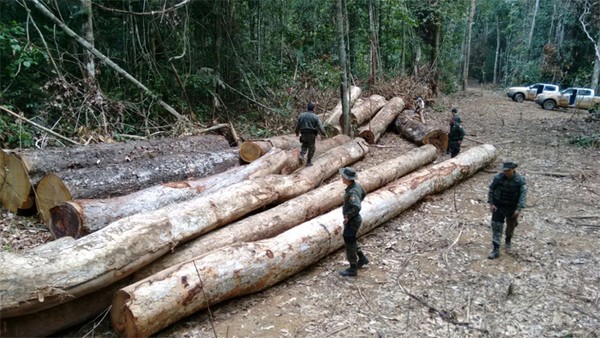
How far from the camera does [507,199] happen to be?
6316 mm

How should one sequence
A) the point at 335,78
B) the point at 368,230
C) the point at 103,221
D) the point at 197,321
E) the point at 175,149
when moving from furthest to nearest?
the point at 335,78
the point at 175,149
the point at 368,230
the point at 103,221
the point at 197,321

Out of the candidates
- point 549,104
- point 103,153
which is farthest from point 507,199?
point 549,104

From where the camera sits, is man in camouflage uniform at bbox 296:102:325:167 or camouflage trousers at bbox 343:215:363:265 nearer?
camouflage trousers at bbox 343:215:363:265

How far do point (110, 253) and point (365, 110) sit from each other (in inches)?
A: 451

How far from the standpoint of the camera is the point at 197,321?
4.90 metres

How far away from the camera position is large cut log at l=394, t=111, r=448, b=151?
12.9 metres

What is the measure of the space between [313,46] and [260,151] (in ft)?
39.9

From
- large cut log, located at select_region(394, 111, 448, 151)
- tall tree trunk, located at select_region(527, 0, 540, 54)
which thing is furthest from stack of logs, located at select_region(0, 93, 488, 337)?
tall tree trunk, located at select_region(527, 0, 540, 54)

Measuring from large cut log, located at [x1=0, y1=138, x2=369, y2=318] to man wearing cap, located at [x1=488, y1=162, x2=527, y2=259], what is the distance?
12.9 feet

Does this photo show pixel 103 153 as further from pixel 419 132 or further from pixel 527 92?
pixel 527 92

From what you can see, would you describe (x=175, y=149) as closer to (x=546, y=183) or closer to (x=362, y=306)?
(x=362, y=306)

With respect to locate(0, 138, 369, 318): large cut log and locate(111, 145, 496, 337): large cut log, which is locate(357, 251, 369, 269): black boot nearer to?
locate(111, 145, 496, 337): large cut log

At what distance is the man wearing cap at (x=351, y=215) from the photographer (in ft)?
18.7

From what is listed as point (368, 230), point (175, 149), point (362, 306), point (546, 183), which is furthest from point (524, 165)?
point (175, 149)
